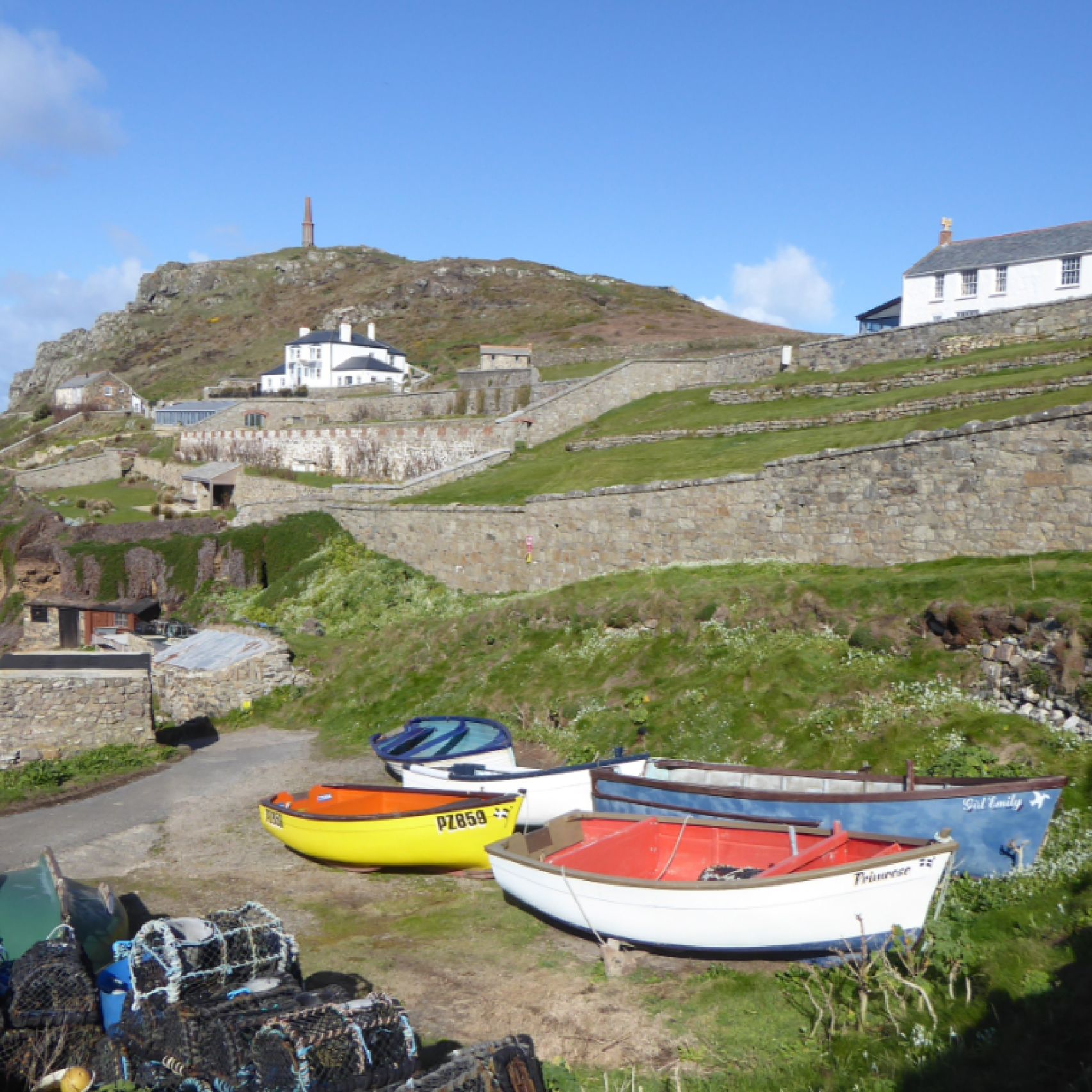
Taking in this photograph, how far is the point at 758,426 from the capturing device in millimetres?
29344

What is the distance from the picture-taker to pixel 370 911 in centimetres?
1291

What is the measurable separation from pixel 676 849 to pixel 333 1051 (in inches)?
218

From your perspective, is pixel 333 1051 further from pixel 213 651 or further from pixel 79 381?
pixel 79 381

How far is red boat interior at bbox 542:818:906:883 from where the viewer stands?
1155 centimetres

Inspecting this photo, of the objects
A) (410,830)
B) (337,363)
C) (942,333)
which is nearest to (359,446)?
(942,333)

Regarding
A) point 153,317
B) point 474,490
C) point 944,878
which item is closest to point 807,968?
point 944,878

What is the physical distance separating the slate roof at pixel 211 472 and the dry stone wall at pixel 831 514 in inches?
867

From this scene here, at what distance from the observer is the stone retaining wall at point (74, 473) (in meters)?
56.1

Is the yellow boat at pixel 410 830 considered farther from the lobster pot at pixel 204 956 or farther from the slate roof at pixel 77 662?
the slate roof at pixel 77 662

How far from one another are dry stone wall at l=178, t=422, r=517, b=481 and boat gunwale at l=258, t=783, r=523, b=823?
23.1 metres

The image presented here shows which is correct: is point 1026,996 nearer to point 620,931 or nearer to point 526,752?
point 620,931

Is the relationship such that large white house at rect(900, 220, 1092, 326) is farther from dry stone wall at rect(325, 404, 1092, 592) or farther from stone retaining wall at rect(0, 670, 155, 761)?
stone retaining wall at rect(0, 670, 155, 761)

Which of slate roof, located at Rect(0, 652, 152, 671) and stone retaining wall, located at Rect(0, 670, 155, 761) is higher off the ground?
slate roof, located at Rect(0, 652, 152, 671)

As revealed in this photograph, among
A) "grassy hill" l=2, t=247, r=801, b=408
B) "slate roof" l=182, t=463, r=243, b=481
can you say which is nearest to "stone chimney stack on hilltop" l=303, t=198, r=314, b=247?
"grassy hill" l=2, t=247, r=801, b=408
